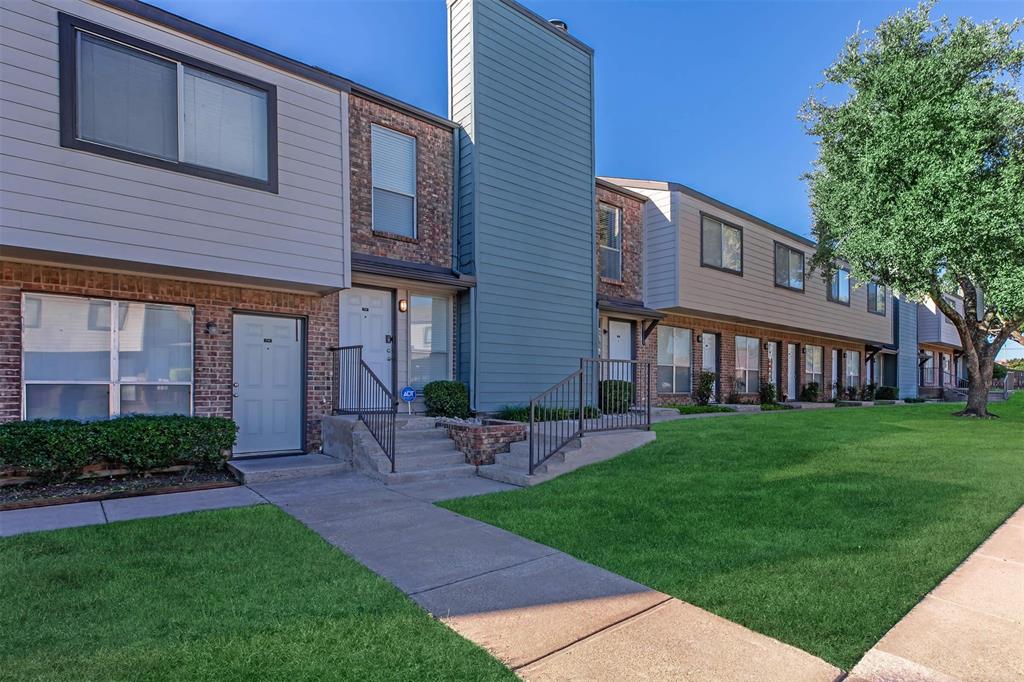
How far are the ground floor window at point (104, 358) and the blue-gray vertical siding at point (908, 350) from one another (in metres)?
27.1

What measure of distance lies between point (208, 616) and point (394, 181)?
25.0ft

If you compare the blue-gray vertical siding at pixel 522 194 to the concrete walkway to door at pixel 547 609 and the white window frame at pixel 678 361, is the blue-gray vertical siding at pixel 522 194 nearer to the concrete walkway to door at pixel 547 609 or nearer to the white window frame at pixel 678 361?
the white window frame at pixel 678 361

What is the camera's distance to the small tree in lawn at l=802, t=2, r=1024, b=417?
972 centimetres

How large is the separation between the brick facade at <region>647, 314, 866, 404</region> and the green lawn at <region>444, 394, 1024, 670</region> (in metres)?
6.40

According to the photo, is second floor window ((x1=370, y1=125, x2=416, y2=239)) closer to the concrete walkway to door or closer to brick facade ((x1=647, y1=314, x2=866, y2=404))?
the concrete walkway to door

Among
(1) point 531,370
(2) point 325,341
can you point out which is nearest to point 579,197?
(1) point 531,370

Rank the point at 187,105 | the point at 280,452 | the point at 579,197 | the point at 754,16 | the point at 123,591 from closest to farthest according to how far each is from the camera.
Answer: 1. the point at 123,591
2. the point at 187,105
3. the point at 280,452
4. the point at 579,197
5. the point at 754,16

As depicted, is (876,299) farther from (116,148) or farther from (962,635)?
(116,148)

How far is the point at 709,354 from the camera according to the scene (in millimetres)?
15750

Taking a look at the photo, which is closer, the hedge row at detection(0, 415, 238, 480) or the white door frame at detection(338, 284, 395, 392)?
the hedge row at detection(0, 415, 238, 480)

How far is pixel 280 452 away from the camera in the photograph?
8125mm

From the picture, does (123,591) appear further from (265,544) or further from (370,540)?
(370,540)

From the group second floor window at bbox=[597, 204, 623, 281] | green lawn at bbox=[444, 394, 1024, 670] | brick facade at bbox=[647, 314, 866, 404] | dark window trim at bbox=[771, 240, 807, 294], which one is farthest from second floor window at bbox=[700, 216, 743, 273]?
green lawn at bbox=[444, 394, 1024, 670]

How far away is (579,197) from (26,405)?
942 cm
